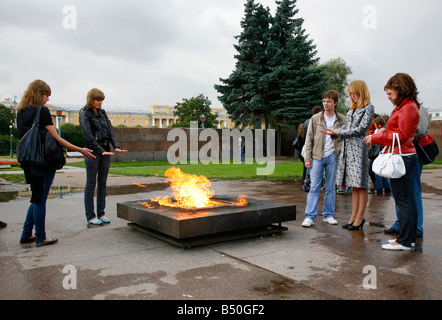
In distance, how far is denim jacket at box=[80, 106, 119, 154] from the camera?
528cm

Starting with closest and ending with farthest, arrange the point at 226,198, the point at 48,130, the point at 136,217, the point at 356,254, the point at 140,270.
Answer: the point at 140,270 → the point at 356,254 → the point at 48,130 → the point at 136,217 → the point at 226,198

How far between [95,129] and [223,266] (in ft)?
10.1

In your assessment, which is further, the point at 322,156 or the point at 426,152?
the point at 322,156

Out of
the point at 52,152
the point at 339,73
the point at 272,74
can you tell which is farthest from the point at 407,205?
the point at 339,73

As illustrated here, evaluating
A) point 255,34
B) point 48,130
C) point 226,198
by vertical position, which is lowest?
point 226,198

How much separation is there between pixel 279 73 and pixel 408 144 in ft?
83.6

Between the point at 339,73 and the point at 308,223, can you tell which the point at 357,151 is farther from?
the point at 339,73

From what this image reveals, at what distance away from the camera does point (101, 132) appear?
18.0ft

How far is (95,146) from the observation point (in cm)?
527

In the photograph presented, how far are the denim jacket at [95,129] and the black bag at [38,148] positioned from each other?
1.01m

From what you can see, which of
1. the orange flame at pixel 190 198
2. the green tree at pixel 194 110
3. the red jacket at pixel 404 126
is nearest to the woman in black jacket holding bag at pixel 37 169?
the orange flame at pixel 190 198

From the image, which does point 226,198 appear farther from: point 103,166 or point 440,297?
point 440,297

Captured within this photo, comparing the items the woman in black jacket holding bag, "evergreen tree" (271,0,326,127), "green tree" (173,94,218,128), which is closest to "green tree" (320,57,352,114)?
"evergreen tree" (271,0,326,127)
